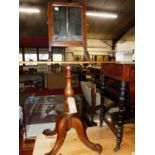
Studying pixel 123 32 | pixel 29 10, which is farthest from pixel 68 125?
pixel 123 32

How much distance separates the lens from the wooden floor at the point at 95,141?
1424 millimetres

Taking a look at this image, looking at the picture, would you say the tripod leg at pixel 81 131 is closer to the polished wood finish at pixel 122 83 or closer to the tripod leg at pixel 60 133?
the tripod leg at pixel 60 133

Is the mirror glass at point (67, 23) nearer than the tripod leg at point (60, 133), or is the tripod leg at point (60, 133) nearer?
the tripod leg at point (60, 133)

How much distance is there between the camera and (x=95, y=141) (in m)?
1.60

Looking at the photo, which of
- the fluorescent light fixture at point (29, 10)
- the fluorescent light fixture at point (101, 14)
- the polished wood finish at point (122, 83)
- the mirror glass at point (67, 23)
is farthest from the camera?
the fluorescent light fixture at point (101, 14)

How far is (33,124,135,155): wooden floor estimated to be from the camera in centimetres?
142

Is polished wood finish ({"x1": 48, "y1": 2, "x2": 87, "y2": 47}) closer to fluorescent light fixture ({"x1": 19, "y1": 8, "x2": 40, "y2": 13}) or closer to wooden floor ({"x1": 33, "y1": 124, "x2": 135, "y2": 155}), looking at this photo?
wooden floor ({"x1": 33, "y1": 124, "x2": 135, "y2": 155})

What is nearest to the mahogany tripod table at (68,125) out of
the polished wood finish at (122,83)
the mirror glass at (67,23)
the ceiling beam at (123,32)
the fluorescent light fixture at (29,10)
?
the polished wood finish at (122,83)

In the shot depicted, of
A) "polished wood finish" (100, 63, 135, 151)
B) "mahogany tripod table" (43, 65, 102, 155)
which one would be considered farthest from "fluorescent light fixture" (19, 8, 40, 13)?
"mahogany tripod table" (43, 65, 102, 155)

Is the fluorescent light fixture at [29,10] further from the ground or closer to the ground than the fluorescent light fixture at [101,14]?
closer to the ground

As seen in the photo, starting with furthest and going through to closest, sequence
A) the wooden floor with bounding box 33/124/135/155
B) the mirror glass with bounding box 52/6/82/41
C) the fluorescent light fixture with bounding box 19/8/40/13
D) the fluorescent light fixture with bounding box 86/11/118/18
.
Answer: the fluorescent light fixture with bounding box 86/11/118/18, the fluorescent light fixture with bounding box 19/8/40/13, the mirror glass with bounding box 52/6/82/41, the wooden floor with bounding box 33/124/135/155

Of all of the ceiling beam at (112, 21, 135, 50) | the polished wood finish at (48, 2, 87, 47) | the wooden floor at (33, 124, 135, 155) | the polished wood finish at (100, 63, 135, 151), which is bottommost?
the wooden floor at (33, 124, 135, 155)

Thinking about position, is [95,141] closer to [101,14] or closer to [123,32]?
[101,14]
